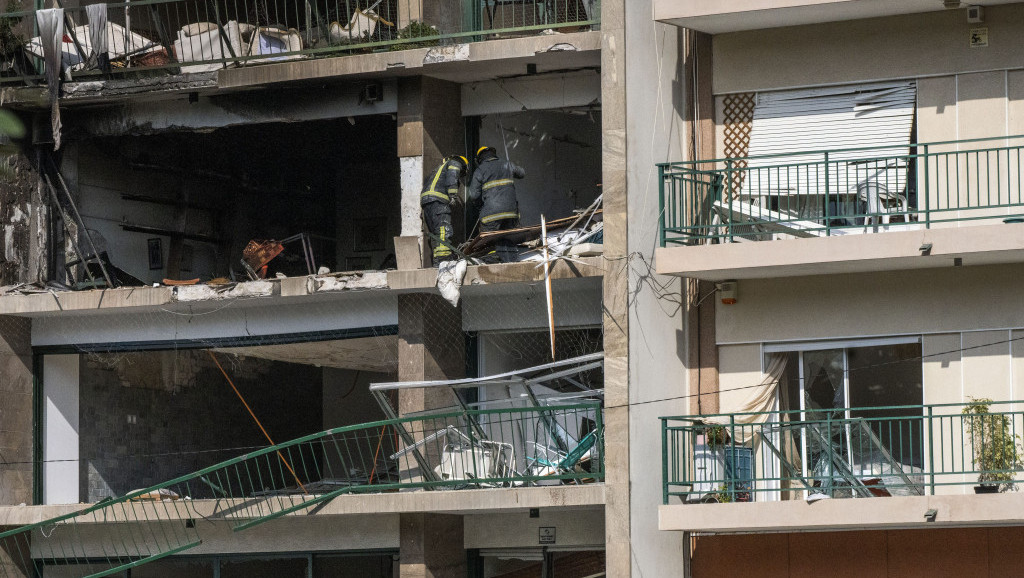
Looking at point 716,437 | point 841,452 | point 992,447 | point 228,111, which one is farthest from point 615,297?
point 228,111

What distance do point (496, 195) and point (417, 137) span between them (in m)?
1.39

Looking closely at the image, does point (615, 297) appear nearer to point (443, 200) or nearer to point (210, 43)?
point (443, 200)

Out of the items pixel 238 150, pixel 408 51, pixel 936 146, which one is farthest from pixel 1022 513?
pixel 238 150

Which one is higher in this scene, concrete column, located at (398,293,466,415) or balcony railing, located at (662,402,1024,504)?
concrete column, located at (398,293,466,415)

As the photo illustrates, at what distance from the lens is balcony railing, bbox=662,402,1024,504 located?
16750 millimetres

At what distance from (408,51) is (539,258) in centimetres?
326

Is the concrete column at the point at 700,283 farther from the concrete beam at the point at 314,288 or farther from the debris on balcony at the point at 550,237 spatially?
the debris on balcony at the point at 550,237

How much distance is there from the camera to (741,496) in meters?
17.8

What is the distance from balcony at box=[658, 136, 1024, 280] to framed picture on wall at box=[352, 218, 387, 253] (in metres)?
7.98

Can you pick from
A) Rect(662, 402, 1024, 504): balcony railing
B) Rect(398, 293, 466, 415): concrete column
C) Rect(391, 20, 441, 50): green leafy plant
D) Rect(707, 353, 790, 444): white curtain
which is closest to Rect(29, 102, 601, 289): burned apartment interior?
Rect(398, 293, 466, 415): concrete column

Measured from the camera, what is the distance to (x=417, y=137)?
20.1 meters

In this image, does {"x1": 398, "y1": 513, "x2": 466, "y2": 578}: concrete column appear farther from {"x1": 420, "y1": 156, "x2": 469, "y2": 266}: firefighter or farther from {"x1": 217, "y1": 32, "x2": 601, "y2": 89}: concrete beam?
{"x1": 217, "y1": 32, "x2": 601, "y2": 89}: concrete beam

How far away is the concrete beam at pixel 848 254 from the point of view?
16.6 m

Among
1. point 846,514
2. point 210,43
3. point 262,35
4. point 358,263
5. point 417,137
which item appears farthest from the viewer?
point 358,263
